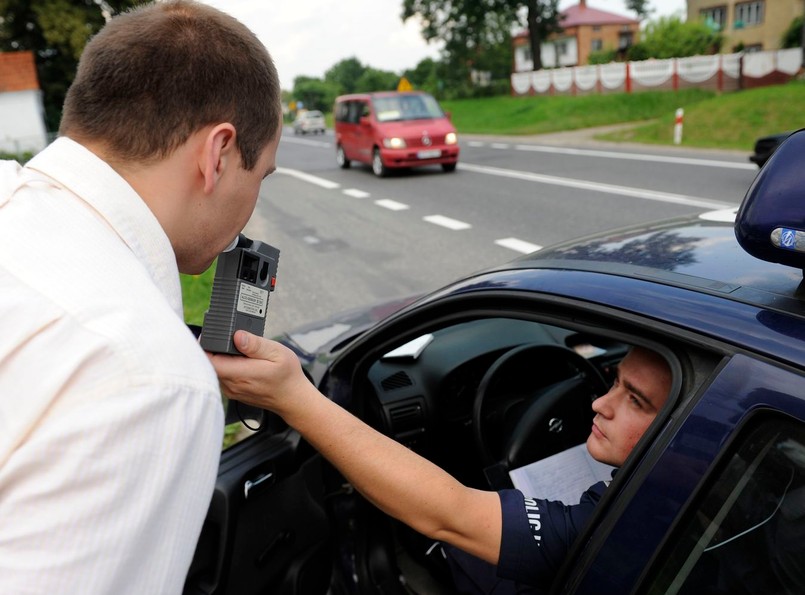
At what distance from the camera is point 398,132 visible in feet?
46.0

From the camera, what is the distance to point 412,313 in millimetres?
1992

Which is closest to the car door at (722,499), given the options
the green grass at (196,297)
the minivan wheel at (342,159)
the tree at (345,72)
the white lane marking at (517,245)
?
the green grass at (196,297)

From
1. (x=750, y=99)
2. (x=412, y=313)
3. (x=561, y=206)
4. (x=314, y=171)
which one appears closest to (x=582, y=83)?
(x=750, y=99)

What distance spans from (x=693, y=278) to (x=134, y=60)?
45.3 inches

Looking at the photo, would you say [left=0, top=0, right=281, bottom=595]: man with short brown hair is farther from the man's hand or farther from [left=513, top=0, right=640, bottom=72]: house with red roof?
[left=513, top=0, right=640, bottom=72]: house with red roof

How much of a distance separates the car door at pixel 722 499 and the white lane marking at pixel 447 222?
7464 millimetres

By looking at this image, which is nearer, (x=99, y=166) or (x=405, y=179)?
(x=99, y=166)

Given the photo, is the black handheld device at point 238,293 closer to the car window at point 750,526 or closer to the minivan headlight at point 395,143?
the car window at point 750,526

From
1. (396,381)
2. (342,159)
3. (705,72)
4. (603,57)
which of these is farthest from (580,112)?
(603,57)

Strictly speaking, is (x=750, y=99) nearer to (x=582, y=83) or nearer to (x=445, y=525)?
(x=582, y=83)

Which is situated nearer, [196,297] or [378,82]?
[196,297]

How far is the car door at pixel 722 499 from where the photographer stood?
1129 mm

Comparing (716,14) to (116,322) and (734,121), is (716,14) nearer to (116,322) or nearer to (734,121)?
(734,121)

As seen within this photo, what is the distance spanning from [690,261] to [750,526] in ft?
2.09
